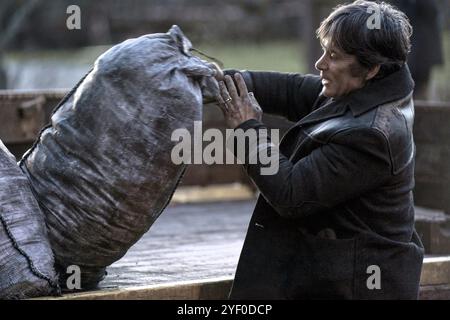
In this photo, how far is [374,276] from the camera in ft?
12.1

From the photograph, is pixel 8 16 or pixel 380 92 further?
pixel 8 16

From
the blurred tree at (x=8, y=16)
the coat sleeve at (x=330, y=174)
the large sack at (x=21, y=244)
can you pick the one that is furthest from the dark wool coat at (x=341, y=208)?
the blurred tree at (x=8, y=16)

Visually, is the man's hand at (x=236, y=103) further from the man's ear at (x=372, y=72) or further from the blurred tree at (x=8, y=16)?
the blurred tree at (x=8, y=16)

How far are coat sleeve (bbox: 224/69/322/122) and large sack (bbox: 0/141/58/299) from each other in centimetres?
98

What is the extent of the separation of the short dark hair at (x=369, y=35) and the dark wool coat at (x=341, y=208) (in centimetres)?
9

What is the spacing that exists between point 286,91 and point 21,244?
3.93ft

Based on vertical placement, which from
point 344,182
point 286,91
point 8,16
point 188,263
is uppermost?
point 286,91

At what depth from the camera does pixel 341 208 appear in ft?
12.2

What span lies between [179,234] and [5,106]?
1.13 meters

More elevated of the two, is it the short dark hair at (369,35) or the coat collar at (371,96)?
the short dark hair at (369,35)

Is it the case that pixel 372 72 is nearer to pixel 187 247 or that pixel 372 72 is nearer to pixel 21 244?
pixel 21 244

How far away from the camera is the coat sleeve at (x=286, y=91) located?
420 cm

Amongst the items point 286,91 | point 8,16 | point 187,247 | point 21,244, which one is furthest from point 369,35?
point 8,16
